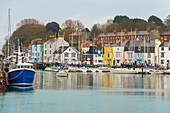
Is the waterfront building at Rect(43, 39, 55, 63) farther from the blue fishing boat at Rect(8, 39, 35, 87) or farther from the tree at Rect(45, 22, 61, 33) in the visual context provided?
the blue fishing boat at Rect(8, 39, 35, 87)

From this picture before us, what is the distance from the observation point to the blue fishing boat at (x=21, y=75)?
55031 millimetres

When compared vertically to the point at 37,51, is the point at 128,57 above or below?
below

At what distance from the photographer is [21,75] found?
55406 millimetres

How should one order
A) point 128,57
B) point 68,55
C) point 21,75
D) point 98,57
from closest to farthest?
point 21,75
point 128,57
point 98,57
point 68,55

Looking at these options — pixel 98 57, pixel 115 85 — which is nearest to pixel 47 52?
pixel 98 57

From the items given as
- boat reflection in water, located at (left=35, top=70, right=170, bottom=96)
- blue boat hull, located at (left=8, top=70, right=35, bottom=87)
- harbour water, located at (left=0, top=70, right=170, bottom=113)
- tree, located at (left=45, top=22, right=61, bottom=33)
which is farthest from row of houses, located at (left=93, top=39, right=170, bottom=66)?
tree, located at (left=45, top=22, right=61, bottom=33)

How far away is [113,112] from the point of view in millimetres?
37969

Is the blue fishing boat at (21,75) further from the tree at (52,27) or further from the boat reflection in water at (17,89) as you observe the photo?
the tree at (52,27)

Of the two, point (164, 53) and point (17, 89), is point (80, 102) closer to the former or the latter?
point (17, 89)

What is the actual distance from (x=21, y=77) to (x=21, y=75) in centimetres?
59

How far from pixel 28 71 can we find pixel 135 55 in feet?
229

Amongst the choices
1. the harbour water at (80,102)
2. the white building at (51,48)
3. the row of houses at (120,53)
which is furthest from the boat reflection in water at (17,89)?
the white building at (51,48)

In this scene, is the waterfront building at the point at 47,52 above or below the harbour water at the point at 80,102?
above

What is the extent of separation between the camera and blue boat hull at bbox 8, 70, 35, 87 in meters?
55.1
